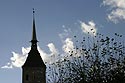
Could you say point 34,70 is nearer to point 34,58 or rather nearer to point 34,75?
point 34,75

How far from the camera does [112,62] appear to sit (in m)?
20.2

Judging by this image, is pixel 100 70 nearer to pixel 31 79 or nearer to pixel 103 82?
pixel 103 82

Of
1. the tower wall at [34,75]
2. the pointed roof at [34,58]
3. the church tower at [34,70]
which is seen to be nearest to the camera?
the tower wall at [34,75]

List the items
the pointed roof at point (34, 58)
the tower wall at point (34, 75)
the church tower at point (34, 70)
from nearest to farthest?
the tower wall at point (34, 75) < the church tower at point (34, 70) < the pointed roof at point (34, 58)

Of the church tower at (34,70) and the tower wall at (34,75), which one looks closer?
the tower wall at (34,75)

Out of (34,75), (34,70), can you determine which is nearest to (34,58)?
(34,70)

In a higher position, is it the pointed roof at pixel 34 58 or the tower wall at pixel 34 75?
the pointed roof at pixel 34 58

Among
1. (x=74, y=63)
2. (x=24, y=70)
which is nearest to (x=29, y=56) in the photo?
(x=24, y=70)

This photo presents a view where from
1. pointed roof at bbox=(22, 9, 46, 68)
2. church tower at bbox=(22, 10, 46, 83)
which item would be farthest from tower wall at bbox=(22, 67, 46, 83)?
pointed roof at bbox=(22, 9, 46, 68)

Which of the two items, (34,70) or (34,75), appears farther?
(34,70)

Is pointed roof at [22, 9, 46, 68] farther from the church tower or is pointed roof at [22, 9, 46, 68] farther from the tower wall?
the tower wall

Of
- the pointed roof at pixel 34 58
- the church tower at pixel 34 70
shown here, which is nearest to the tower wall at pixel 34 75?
the church tower at pixel 34 70

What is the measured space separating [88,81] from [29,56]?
5887cm

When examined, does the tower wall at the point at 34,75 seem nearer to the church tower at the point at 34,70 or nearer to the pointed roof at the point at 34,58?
the church tower at the point at 34,70
